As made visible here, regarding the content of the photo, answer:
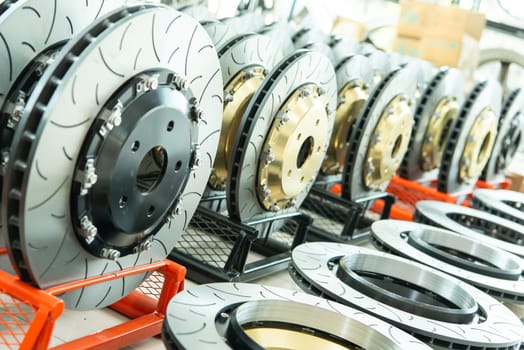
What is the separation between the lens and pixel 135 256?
162 cm

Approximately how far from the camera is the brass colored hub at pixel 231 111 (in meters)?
2.33

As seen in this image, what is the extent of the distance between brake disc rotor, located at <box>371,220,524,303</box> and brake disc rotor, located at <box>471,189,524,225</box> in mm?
751

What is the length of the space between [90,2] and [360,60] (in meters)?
1.95

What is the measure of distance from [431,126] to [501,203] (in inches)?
32.9

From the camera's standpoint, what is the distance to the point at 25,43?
148cm

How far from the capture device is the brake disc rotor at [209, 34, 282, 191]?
2330 millimetres

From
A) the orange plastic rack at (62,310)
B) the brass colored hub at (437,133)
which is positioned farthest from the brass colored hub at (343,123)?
the orange plastic rack at (62,310)

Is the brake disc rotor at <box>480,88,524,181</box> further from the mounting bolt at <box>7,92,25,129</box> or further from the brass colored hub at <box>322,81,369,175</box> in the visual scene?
the mounting bolt at <box>7,92,25,129</box>

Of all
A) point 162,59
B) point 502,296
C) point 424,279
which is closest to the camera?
point 162,59

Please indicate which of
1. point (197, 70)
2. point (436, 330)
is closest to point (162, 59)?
point (197, 70)

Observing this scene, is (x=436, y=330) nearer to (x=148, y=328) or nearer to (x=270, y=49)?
(x=148, y=328)

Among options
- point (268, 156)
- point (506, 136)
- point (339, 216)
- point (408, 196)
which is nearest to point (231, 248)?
point (268, 156)

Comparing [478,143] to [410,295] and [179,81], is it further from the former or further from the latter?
[179,81]

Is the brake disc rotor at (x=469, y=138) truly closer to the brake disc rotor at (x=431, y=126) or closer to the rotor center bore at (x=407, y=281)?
the brake disc rotor at (x=431, y=126)
